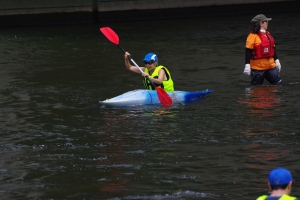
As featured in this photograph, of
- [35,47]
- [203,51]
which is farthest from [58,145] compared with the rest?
[35,47]

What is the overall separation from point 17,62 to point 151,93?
686 centimetres

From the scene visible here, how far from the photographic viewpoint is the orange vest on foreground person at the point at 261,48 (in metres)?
12.8

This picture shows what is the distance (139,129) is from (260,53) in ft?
10.0

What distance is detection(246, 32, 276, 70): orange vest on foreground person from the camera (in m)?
12.8

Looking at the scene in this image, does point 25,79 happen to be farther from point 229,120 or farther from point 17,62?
point 229,120

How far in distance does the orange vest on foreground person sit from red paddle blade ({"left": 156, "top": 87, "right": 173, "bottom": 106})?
162 centimetres

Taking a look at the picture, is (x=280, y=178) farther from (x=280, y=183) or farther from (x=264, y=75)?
Result: (x=264, y=75)

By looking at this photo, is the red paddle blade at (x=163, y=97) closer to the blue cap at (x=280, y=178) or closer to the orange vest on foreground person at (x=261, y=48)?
the orange vest on foreground person at (x=261, y=48)

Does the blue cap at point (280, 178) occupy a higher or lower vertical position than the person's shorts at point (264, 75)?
higher

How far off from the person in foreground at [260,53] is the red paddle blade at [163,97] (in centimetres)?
141

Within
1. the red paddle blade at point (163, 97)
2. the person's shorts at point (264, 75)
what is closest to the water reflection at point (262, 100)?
the person's shorts at point (264, 75)

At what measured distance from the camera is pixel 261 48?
42.2ft

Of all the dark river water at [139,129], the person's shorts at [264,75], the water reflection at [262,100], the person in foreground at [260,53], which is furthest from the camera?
the person's shorts at [264,75]

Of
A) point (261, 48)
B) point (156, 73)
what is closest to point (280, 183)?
point (156, 73)
